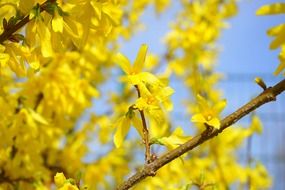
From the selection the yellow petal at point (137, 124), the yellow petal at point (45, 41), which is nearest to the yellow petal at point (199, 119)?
the yellow petal at point (137, 124)

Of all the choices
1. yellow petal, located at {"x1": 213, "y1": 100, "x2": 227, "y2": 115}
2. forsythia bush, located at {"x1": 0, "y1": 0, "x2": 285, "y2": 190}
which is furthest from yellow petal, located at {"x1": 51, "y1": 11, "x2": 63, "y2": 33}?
yellow petal, located at {"x1": 213, "y1": 100, "x2": 227, "y2": 115}

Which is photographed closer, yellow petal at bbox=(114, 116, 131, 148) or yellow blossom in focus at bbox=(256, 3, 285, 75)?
yellow blossom in focus at bbox=(256, 3, 285, 75)

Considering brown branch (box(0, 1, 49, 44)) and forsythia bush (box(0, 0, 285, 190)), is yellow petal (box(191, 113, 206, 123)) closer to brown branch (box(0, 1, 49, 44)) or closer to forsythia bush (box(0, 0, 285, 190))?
forsythia bush (box(0, 0, 285, 190))

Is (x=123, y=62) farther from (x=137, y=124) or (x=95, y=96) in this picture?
(x=95, y=96)

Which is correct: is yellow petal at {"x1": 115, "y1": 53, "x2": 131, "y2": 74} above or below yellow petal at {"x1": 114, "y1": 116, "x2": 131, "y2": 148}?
above

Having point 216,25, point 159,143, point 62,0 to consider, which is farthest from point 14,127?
point 216,25

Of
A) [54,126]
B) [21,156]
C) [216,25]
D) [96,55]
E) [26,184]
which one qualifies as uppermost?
[216,25]

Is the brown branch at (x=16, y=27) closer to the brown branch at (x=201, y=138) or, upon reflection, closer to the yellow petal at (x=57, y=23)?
the yellow petal at (x=57, y=23)

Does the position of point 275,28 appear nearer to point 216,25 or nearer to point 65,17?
point 65,17
